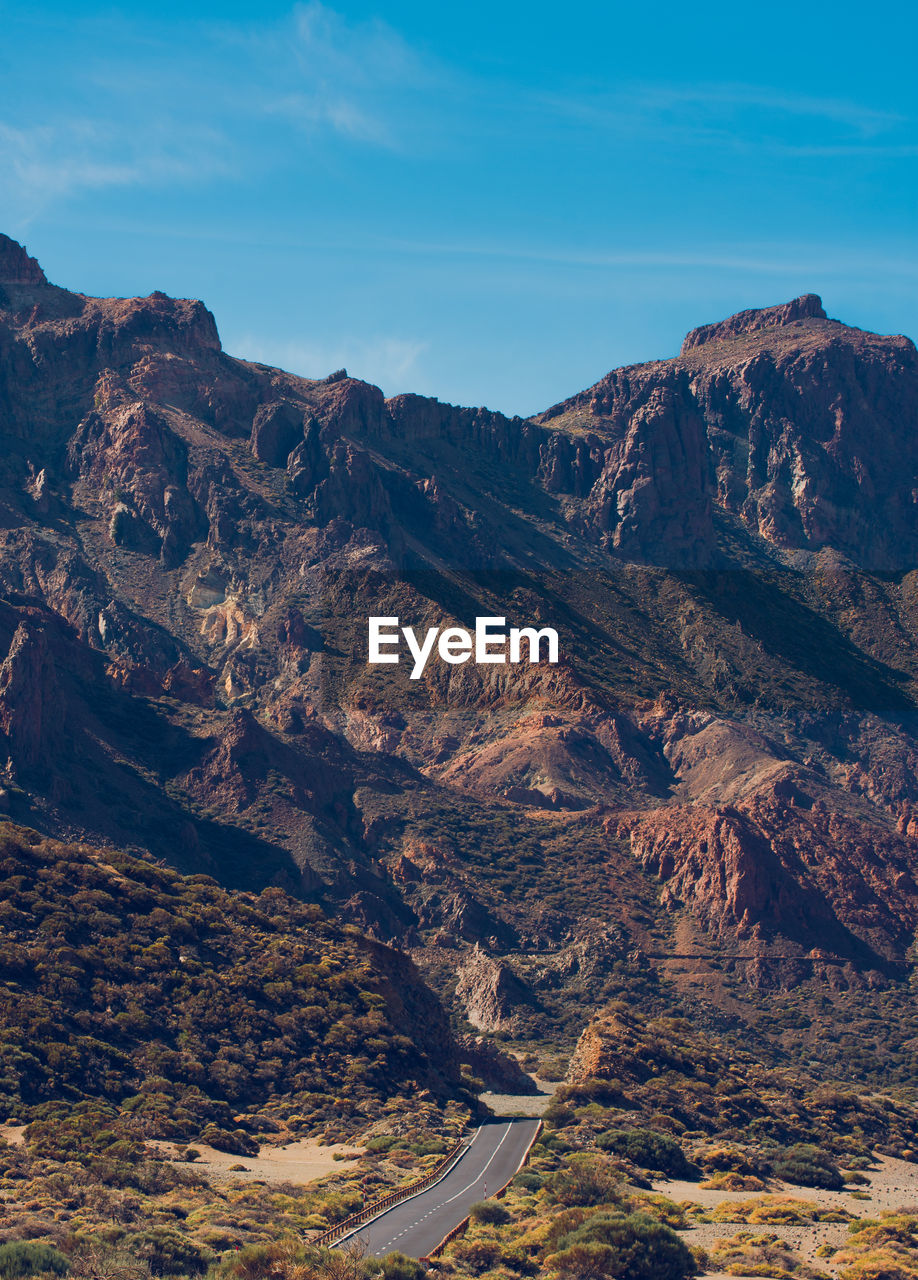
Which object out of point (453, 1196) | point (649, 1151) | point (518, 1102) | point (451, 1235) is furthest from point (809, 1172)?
point (451, 1235)

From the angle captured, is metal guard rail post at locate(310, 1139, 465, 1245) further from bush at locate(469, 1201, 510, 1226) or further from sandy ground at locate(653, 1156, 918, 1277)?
sandy ground at locate(653, 1156, 918, 1277)

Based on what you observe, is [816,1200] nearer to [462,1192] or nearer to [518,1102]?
[462,1192]

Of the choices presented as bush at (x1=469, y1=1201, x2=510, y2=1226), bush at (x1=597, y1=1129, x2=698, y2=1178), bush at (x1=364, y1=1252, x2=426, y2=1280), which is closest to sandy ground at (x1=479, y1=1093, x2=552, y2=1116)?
bush at (x1=597, y1=1129, x2=698, y2=1178)

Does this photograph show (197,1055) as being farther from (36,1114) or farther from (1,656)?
(1,656)

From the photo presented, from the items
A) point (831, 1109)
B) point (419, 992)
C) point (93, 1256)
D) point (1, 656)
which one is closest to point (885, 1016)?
point (831, 1109)

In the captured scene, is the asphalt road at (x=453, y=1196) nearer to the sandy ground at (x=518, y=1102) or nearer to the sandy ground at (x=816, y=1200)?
the sandy ground at (x=518, y=1102)
